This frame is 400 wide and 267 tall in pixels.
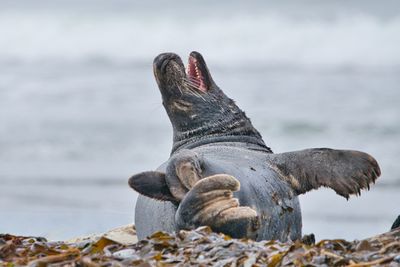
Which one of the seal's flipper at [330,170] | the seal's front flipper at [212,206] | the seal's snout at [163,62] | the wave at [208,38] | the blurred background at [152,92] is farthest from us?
the wave at [208,38]

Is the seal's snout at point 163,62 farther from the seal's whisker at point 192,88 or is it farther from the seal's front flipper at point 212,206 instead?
the seal's front flipper at point 212,206

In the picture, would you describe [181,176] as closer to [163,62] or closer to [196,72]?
[163,62]

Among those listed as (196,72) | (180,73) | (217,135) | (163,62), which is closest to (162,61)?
(163,62)

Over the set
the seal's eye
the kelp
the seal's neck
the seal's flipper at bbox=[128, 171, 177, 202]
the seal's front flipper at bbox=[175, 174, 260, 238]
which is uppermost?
the seal's eye

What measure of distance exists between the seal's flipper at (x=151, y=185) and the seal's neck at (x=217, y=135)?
5.15 feet

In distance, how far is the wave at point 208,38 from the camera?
2772cm

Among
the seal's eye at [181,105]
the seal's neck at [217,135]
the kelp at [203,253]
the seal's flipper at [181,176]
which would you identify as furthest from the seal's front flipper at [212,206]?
the seal's eye at [181,105]

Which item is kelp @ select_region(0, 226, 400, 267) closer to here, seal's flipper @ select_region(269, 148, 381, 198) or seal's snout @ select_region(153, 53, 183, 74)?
seal's flipper @ select_region(269, 148, 381, 198)

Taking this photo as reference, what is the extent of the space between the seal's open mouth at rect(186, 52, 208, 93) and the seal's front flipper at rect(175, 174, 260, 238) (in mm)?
2148

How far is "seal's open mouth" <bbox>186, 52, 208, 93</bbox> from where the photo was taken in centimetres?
838

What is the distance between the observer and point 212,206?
6254 millimetres

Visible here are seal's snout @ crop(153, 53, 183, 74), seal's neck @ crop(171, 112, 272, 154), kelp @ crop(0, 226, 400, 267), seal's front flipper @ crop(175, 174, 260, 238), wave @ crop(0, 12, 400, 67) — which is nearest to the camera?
kelp @ crop(0, 226, 400, 267)

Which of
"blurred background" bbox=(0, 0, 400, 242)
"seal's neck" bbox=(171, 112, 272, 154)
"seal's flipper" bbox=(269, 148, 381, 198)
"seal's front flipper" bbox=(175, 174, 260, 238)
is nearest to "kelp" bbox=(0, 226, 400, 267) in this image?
"seal's front flipper" bbox=(175, 174, 260, 238)

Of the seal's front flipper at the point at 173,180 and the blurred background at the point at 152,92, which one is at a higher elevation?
the blurred background at the point at 152,92
